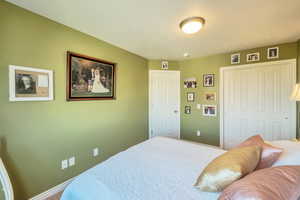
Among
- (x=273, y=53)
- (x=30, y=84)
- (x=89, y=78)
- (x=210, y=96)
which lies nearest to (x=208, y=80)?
(x=210, y=96)

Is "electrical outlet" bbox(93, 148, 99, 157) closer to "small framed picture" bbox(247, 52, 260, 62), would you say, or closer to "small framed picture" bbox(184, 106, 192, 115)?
"small framed picture" bbox(184, 106, 192, 115)

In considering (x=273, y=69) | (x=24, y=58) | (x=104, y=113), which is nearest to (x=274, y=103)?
(x=273, y=69)

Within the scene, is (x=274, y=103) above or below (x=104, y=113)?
above

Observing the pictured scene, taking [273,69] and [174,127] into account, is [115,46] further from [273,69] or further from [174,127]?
[273,69]

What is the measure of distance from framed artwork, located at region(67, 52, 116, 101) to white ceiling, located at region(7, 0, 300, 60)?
0.44m

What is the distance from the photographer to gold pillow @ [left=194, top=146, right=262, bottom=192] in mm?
883

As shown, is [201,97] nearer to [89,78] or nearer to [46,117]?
[89,78]

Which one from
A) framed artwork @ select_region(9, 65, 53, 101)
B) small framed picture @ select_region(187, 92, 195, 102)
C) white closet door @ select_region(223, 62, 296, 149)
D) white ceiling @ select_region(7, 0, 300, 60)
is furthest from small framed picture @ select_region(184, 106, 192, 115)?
framed artwork @ select_region(9, 65, 53, 101)

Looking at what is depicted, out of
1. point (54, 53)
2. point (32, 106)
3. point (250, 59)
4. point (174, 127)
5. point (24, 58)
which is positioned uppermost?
point (250, 59)

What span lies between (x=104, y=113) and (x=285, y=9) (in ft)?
9.54

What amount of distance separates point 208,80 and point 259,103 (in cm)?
113

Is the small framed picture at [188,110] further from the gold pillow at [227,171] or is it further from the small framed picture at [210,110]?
the gold pillow at [227,171]

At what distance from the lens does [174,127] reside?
3.84 metres

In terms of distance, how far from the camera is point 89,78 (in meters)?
2.36
